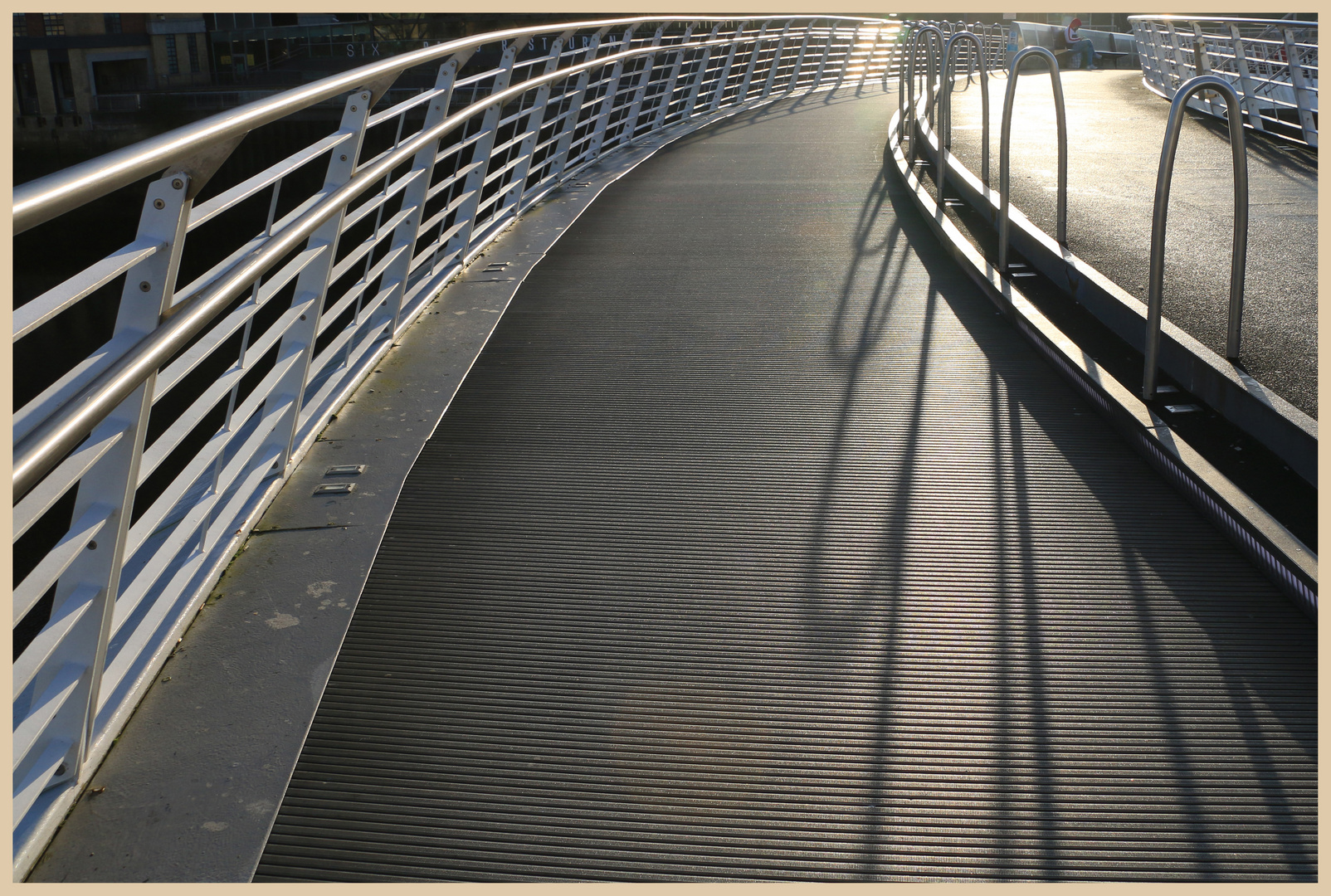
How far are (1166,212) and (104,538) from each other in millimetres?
3238

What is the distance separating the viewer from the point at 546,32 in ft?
23.8

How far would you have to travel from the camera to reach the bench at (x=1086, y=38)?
1142 inches

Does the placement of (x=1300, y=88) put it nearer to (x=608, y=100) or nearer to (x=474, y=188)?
(x=608, y=100)

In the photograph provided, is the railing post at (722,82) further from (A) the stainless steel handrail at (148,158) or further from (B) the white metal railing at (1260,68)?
(A) the stainless steel handrail at (148,158)

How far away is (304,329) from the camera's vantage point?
326 cm

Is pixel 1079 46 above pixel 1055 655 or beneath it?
above

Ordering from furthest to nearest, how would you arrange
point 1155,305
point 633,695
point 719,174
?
point 719,174
point 1155,305
point 633,695

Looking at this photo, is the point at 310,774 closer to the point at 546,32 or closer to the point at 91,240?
the point at 546,32

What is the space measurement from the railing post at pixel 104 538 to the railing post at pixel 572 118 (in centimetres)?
672

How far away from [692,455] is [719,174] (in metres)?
6.42

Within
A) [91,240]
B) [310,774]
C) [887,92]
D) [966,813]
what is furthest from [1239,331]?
[91,240]

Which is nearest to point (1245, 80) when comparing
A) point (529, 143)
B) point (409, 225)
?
point (529, 143)

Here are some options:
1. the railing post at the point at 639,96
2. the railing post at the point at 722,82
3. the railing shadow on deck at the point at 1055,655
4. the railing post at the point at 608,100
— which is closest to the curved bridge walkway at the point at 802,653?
the railing shadow on deck at the point at 1055,655

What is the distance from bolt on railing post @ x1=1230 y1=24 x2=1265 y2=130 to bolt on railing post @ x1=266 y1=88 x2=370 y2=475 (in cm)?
895
